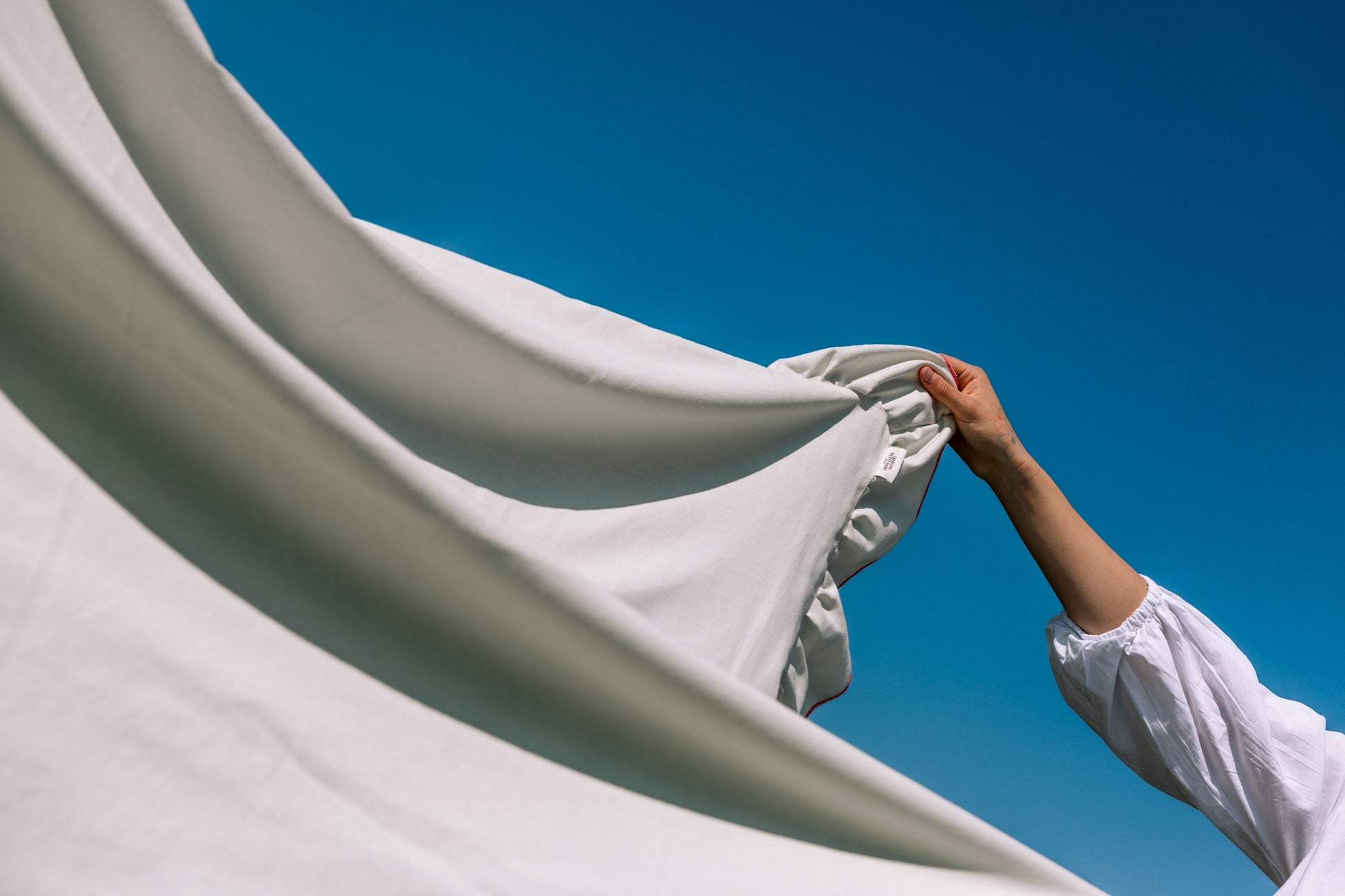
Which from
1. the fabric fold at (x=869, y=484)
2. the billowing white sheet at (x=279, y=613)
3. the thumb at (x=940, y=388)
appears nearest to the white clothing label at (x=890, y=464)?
the fabric fold at (x=869, y=484)

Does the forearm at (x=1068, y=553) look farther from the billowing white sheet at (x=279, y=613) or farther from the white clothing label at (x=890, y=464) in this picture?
the billowing white sheet at (x=279, y=613)

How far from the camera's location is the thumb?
1.56 m

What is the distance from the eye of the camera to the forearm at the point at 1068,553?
4.99 feet

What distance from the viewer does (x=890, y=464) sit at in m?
1.47

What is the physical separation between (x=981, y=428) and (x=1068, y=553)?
0.28 m

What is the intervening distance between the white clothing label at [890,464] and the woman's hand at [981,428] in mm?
159

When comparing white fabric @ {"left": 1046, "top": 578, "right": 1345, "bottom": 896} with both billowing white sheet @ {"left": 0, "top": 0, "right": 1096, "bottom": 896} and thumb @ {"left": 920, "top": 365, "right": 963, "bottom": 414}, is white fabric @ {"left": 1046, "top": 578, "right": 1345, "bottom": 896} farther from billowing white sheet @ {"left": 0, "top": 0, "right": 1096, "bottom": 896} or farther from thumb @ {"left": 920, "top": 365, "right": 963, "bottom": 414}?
billowing white sheet @ {"left": 0, "top": 0, "right": 1096, "bottom": 896}

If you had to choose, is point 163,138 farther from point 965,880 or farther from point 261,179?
point 965,880

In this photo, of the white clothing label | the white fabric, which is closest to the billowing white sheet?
the white clothing label

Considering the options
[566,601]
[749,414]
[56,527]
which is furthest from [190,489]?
[749,414]

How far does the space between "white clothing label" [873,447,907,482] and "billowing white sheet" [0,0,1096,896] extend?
0.73 m

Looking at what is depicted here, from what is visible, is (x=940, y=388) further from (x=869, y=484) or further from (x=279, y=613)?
(x=279, y=613)

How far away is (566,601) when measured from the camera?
0.69m

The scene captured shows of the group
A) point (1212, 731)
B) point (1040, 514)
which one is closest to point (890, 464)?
point (1040, 514)
